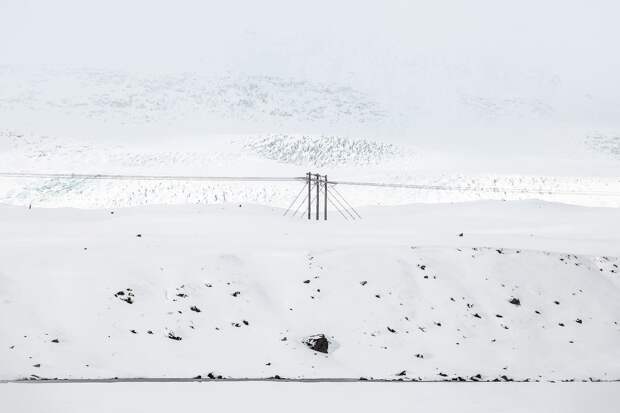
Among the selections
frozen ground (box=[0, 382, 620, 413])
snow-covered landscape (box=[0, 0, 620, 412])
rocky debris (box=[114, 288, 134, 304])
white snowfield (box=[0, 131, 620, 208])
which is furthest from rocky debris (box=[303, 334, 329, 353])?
white snowfield (box=[0, 131, 620, 208])

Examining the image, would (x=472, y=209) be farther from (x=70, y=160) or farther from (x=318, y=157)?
(x=70, y=160)

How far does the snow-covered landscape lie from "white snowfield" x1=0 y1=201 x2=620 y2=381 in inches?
2.0

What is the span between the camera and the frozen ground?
A: 32.0ft

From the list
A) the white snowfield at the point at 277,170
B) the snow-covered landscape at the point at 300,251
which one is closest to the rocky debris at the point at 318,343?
the snow-covered landscape at the point at 300,251

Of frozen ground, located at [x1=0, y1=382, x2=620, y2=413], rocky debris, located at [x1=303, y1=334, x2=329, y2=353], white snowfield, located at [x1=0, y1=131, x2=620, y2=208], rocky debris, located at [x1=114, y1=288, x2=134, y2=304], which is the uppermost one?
white snowfield, located at [x1=0, y1=131, x2=620, y2=208]

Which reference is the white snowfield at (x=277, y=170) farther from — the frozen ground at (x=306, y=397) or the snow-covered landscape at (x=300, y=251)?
the frozen ground at (x=306, y=397)

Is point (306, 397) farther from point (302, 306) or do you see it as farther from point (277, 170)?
point (277, 170)

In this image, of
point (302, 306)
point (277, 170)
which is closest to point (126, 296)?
point (302, 306)

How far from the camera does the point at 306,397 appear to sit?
416 inches

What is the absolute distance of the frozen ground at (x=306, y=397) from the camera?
9.76m

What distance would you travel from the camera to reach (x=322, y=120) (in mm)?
58438

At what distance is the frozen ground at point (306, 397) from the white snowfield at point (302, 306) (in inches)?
65.1

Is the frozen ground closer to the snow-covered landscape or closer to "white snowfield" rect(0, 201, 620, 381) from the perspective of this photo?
the snow-covered landscape

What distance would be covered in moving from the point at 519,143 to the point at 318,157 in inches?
698
